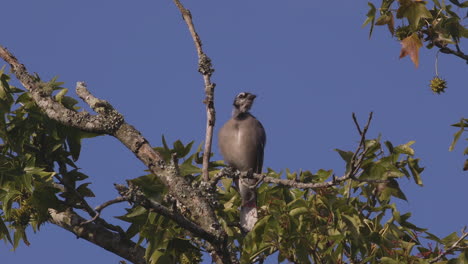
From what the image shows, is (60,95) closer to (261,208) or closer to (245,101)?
(261,208)

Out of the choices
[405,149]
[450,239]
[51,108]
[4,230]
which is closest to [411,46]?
[405,149]

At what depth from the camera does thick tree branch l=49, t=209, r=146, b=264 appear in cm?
736

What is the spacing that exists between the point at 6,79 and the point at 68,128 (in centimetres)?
84

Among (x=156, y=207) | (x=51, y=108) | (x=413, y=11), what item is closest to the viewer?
(x=156, y=207)

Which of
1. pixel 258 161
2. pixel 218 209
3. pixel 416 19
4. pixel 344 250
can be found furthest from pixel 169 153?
pixel 258 161

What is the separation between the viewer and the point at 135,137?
658cm

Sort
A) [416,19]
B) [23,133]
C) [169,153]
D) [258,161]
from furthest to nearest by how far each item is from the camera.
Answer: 1. [258,161]
2. [23,133]
3. [169,153]
4. [416,19]

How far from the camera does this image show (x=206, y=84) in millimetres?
6812

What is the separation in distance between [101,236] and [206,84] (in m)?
2.06

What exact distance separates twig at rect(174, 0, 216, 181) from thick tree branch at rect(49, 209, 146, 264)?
4.09 feet

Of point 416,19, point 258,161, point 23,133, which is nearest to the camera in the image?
point 416,19

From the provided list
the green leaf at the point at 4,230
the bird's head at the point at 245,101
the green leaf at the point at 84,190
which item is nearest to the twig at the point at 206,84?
the green leaf at the point at 84,190

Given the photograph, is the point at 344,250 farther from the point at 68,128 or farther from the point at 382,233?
the point at 68,128

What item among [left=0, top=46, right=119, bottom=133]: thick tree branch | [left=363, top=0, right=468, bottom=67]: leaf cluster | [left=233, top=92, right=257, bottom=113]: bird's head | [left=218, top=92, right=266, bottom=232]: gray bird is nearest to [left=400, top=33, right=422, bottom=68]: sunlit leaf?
[left=363, top=0, right=468, bottom=67]: leaf cluster
